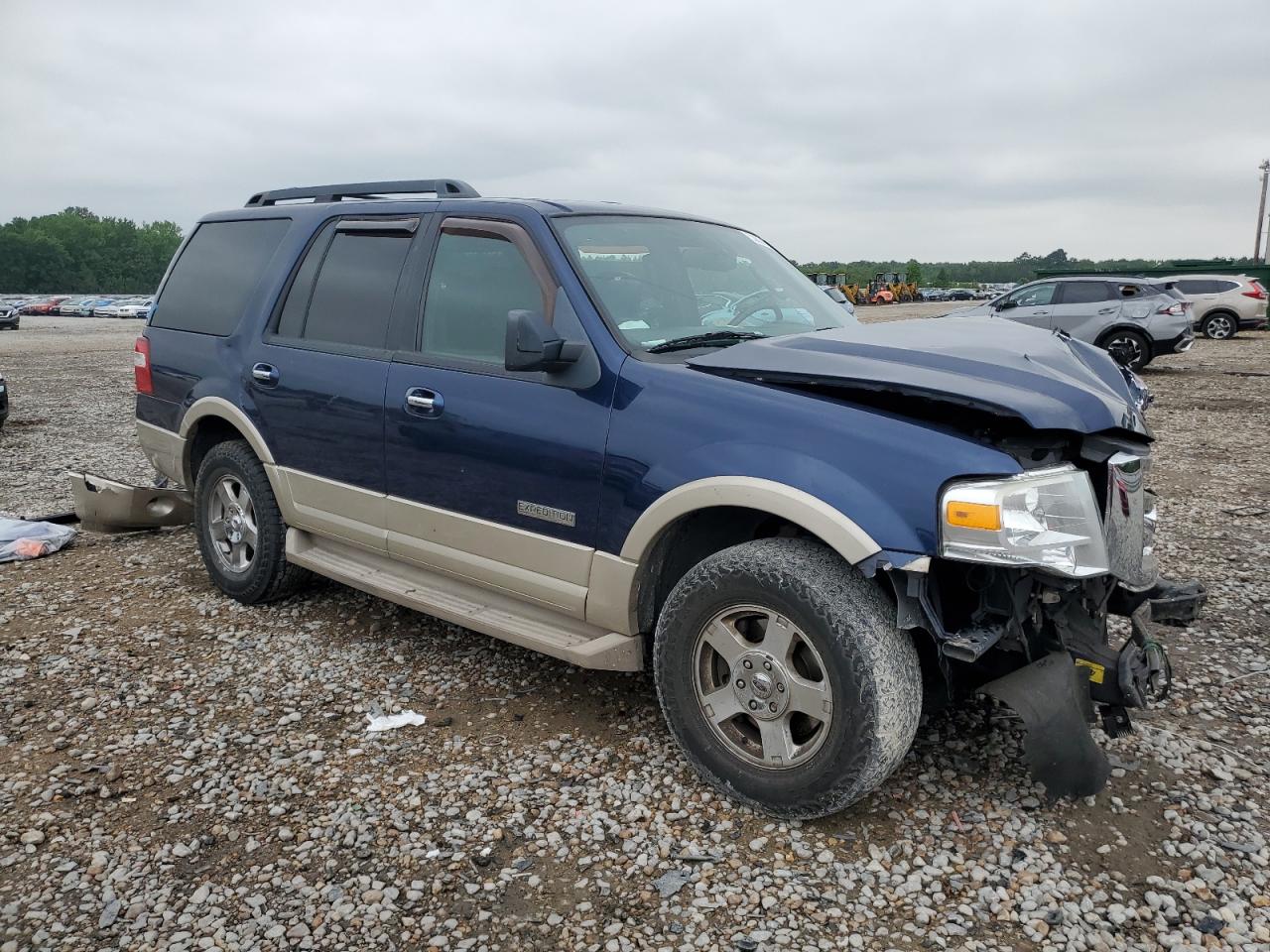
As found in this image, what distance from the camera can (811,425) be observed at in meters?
2.87

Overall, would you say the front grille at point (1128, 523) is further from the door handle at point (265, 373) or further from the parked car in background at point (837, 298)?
the door handle at point (265, 373)

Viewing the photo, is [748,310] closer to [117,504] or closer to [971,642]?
[971,642]

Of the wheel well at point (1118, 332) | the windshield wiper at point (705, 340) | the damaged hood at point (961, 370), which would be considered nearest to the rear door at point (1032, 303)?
the wheel well at point (1118, 332)

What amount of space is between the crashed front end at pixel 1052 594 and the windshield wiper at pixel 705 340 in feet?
3.86

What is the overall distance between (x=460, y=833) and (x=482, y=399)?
1.54m

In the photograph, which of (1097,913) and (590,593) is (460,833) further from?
(1097,913)

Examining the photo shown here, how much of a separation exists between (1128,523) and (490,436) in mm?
2171

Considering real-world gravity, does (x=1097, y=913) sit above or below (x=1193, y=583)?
below

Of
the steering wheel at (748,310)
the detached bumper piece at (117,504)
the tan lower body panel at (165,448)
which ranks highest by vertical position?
the steering wheel at (748,310)

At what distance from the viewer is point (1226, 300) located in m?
23.9

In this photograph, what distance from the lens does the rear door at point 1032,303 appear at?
16859 millimetres

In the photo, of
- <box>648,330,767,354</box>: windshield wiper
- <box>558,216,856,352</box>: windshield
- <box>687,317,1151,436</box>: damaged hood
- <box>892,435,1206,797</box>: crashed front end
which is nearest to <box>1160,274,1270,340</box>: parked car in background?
<box>558,216,856,352</box>: windshield

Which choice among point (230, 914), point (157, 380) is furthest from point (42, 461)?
point (230, 914)

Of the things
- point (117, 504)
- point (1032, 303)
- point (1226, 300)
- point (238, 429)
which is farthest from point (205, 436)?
point (1226, 300)
